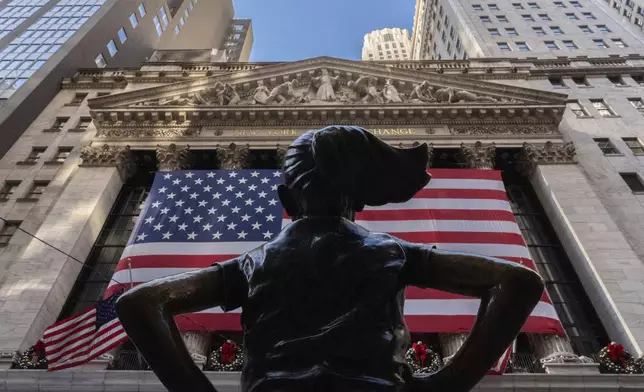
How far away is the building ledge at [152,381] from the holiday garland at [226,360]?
49 centimetres

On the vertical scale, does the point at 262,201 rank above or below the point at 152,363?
below

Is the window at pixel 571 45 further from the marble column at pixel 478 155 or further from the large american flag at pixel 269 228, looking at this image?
the large american flag at pixel 269 228

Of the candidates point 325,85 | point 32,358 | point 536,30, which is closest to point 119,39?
point 325,85

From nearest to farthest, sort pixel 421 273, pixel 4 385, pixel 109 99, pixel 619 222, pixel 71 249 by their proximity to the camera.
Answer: pixel 421 273 → pixel 4 385 → pixel 71 249 → pixel 619 222 → pixel 109 99

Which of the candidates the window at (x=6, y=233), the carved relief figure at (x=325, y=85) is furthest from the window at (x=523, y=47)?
the window at (x=6, y=233)

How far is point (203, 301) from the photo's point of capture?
2.59 m

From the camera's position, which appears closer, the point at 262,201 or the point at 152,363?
the point at 152,363

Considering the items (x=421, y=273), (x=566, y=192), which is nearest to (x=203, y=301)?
Answer: (x=421, y=273)

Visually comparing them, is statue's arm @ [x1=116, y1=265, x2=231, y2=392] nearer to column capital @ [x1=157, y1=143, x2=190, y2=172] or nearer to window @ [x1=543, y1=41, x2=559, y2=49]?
column capital @ [x1=157, y1=143, x2=190, y2=172]

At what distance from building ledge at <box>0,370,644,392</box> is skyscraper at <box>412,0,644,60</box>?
107 ft

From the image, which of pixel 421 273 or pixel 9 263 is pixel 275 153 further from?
pixel 421 273

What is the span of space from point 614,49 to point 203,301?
151 feet

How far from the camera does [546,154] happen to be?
2195cm

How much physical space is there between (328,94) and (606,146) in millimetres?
14299
